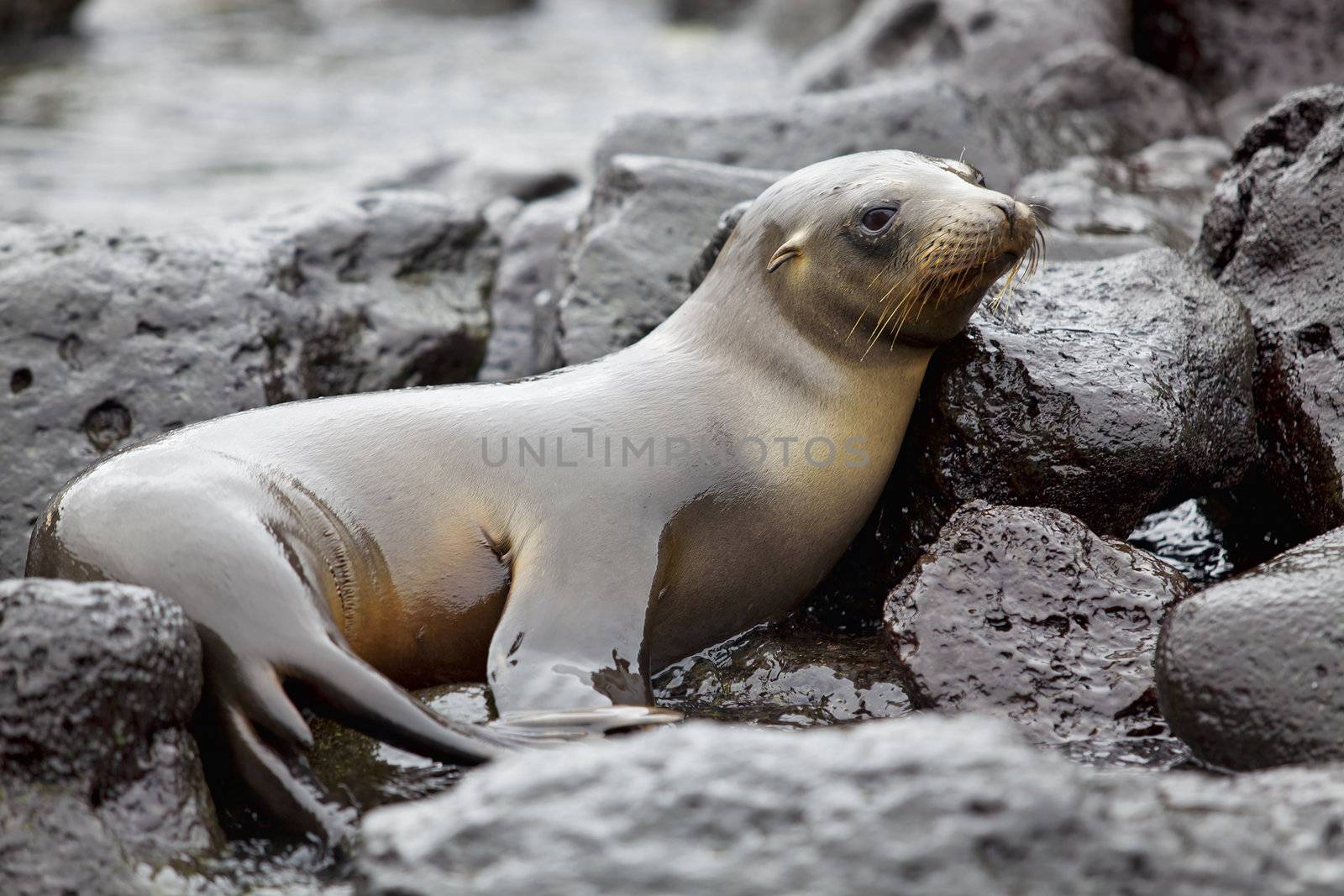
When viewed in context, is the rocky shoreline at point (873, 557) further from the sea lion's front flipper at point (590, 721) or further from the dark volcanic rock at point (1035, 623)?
the sea lion's front flipper at point (590, 721)

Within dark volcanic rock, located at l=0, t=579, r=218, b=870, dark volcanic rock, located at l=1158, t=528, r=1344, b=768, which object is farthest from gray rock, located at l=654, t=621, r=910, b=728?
dark volcanic rock, located at l=0, t=579, r=218, b=870

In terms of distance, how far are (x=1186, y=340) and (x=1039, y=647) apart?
1.54 m

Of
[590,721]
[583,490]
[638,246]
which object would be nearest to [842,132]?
[638,246]

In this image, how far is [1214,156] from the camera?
30.3 ft

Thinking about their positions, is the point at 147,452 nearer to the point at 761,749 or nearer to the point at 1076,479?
the point at 761,749

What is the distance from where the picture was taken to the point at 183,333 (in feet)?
19.5

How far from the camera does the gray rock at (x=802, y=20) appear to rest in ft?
64.9

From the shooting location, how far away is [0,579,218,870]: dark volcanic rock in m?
3.41

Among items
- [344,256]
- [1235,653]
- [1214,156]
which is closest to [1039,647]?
[1235,653]

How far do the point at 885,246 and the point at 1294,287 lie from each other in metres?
1.80

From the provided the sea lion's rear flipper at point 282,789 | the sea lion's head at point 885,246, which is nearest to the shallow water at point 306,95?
the sea lion's head at point 885,246

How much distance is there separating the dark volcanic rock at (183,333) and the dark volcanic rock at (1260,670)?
389cm

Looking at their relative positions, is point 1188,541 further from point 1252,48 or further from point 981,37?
point 1252,48

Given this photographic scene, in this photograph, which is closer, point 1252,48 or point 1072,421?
point 1072,421
